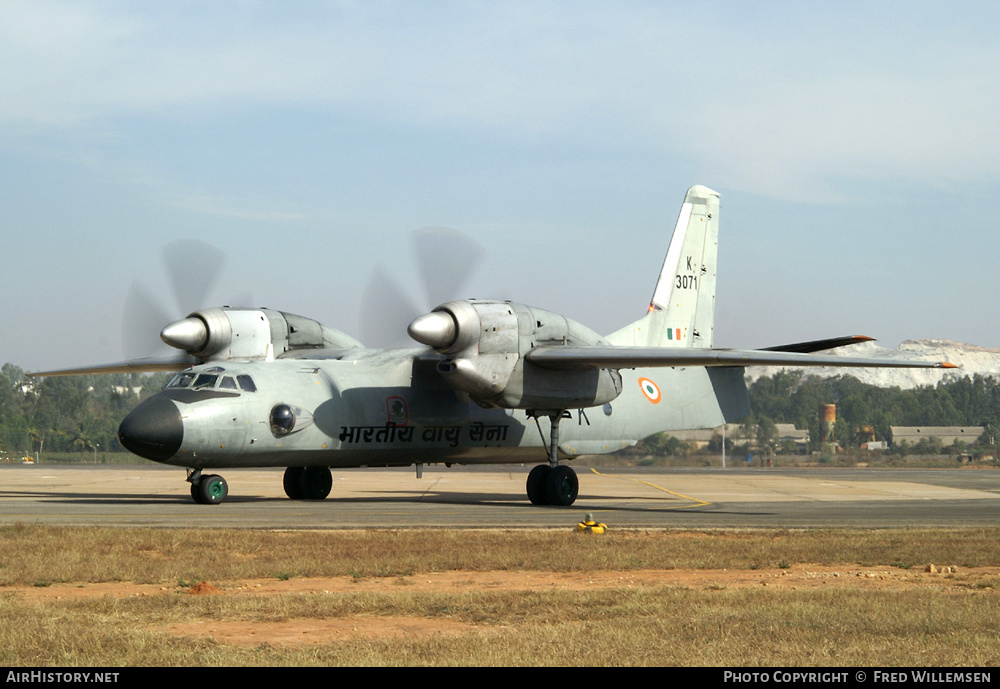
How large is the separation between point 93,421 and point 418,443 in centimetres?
8448

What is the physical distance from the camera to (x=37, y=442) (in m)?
94.4

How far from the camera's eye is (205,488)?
22812 mm

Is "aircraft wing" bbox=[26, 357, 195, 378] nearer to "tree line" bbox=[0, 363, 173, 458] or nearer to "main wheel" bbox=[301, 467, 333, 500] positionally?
"main wheel" bbox=[301, 467, 333, 500]

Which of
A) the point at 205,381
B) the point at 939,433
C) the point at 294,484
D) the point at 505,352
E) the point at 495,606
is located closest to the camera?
the point at 495,606

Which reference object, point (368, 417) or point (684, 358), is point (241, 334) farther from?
point (684, 358)

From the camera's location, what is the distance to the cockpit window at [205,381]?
72.2 feet

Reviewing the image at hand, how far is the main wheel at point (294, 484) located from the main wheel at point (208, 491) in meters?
3.21

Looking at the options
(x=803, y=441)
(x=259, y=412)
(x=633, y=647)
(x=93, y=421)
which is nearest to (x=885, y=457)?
(x=803, y=441)

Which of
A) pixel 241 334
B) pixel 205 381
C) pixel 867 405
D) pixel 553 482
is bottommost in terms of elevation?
pixel 553 482

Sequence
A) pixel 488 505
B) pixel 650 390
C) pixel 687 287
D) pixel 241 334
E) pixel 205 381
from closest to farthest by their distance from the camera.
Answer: pixel 205 381 < pixel 488 505 < pixel 241 334 < pixel 650 390 < pixel 687 287

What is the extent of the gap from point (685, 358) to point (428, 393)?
6319mm

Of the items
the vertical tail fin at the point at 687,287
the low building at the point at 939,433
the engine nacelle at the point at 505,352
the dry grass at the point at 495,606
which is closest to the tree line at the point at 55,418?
the vertical tail fin at the point at 687,287

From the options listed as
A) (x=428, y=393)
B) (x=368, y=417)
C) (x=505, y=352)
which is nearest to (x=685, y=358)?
(x=505, y=352)
